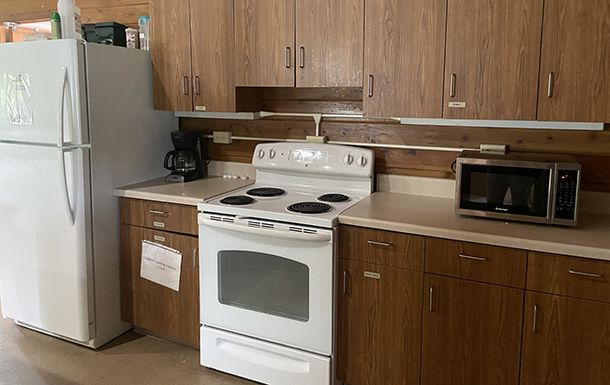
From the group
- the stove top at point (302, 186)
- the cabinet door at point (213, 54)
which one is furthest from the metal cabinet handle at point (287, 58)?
the stove top at point (302, 186)

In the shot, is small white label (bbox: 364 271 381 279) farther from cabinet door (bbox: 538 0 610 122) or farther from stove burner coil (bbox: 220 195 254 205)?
cabinet door (bbox: 538 0 610 122)

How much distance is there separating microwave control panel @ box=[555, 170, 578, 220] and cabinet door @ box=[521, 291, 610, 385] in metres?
0.35

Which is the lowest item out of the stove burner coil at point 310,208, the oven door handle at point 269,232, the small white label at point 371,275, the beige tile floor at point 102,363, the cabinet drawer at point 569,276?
the beige tile floor at point 102,363

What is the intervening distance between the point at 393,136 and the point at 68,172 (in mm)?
1710

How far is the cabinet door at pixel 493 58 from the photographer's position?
2125 millimetres

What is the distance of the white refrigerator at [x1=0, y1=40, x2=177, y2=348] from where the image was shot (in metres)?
2.63

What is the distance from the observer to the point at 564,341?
6.46 ft

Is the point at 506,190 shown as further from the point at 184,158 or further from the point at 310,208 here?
the point at 184,158

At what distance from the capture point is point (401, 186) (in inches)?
109

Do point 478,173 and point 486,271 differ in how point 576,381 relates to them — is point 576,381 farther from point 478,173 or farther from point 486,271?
point 478,173

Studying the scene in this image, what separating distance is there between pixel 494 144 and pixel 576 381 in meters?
1.12

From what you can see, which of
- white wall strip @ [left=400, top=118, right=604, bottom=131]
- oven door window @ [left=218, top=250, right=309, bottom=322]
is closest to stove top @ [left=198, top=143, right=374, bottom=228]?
oven door window @ [left=218, top=250, right=309, bottom=322]

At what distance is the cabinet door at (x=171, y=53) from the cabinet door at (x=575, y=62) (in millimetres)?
1829

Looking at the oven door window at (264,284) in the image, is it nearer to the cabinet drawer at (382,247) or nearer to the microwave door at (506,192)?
the cabinet drawer at (382,247)
